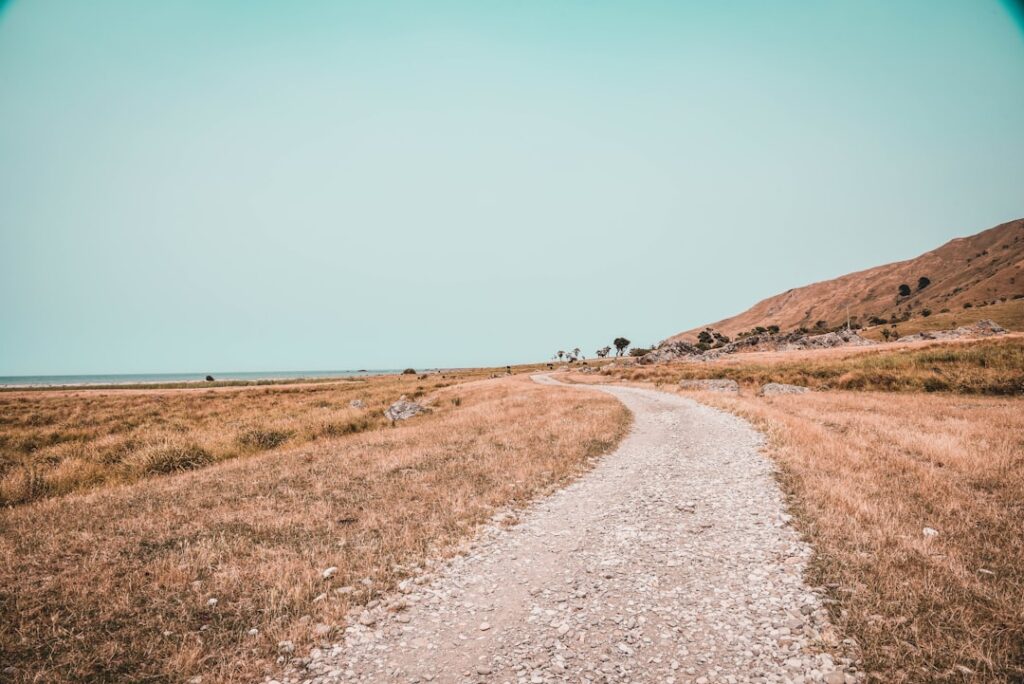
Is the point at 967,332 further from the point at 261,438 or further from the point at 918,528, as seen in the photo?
the point at 261,438

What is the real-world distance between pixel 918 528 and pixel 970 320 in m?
147

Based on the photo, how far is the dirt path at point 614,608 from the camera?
5.61 m

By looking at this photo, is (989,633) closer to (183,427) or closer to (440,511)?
(440,511)

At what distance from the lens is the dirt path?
5.61 metres

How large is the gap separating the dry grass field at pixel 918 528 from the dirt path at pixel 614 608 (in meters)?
0.67

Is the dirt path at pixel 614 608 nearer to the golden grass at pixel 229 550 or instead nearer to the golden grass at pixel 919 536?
the golden grass at pixel 919 536

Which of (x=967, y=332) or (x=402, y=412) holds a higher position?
(x=967, y=332)

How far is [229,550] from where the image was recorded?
375 inches

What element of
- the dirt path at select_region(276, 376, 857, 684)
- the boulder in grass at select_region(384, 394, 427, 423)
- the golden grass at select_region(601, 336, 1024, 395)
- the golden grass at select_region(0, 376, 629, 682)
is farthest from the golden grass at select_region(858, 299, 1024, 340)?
the golden grass at select_region(0, 376, 629, 682)

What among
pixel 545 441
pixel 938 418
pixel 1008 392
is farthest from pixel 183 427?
pixel 1008 392

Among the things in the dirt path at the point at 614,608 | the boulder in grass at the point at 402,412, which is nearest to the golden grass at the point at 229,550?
the dirt path at the point at 614,608

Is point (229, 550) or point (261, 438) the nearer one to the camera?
point (229, 550)

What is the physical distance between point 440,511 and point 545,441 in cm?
914

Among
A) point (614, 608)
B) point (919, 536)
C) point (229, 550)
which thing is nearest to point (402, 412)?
point (229, 550)
